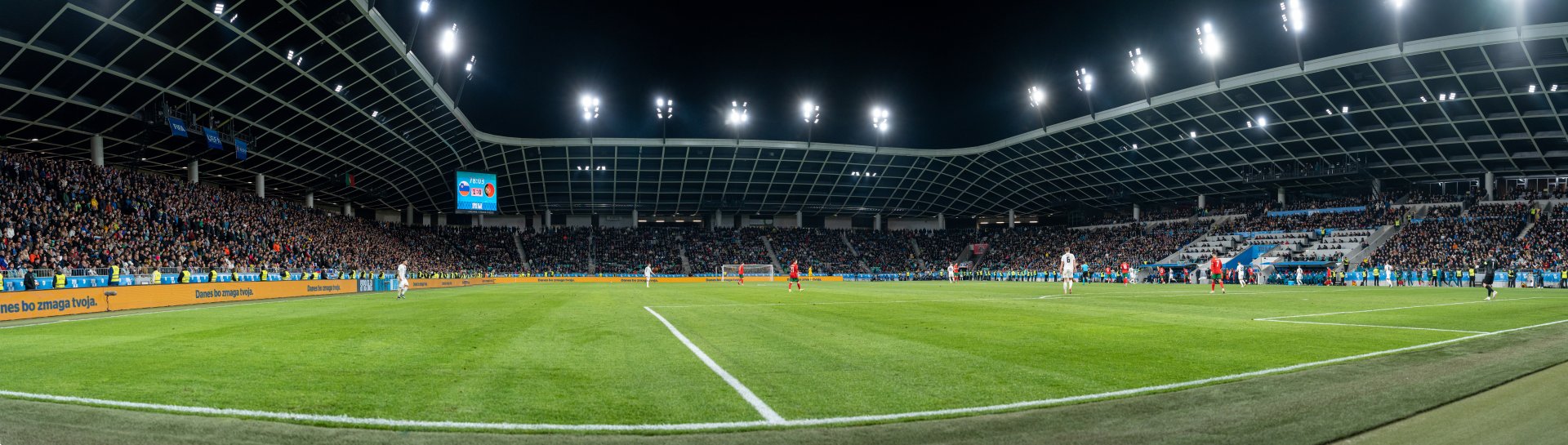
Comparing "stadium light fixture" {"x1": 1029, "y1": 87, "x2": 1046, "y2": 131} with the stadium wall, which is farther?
"stadium light fixture" {"x1": 1029, "y1": 87, "x2": 1046, "y2": 131}

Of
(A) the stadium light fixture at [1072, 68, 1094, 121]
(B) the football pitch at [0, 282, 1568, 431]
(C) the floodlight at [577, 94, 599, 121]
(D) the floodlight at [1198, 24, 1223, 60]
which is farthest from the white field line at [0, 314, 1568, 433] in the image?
(C) the floodlight at [577, 94, 599, 121]

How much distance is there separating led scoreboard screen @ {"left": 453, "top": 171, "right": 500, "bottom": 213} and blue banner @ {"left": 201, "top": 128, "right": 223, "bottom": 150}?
54.4 ft

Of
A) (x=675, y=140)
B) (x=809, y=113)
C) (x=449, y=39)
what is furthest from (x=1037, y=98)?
(x=449, y=39)

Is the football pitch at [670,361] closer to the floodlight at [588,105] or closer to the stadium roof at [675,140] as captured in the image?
the stadium roof at [675,140]

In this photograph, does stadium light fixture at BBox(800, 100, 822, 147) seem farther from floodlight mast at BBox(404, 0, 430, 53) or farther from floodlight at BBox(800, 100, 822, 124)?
floodlight mast at BBox(404, 0, 430, 53)

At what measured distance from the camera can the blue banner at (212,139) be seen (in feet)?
117

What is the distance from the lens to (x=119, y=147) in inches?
1597

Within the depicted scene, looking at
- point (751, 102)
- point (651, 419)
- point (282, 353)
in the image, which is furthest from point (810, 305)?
point (751, 102)

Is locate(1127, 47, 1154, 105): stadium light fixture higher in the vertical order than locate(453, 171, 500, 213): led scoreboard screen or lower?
higher

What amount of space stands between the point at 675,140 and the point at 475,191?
1874 centimetres

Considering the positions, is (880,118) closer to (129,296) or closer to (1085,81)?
(1085,81)

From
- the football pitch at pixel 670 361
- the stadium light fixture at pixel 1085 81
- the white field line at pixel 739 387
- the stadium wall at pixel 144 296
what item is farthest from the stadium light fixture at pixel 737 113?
the white field line at pixel 739 387

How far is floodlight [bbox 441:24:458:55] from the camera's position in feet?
127

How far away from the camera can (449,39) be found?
128 feet
